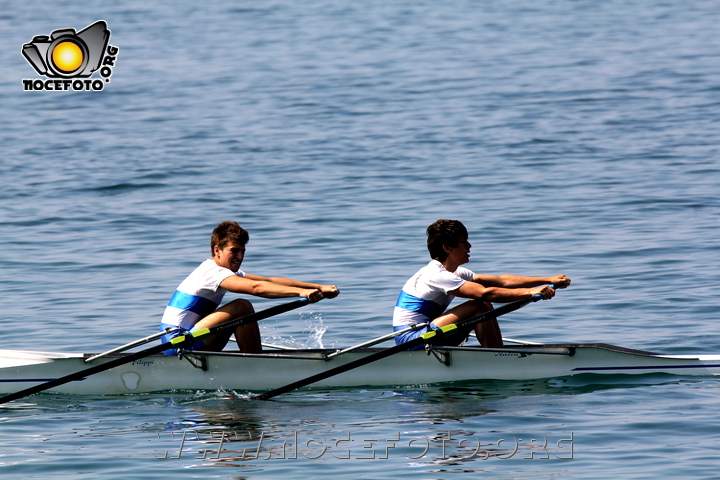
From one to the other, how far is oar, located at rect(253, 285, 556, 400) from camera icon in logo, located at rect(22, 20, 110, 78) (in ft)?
58.4

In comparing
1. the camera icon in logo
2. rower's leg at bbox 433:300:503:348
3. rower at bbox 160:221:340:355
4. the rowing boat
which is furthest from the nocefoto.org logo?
rower's leg at bbox 433:300:503:348

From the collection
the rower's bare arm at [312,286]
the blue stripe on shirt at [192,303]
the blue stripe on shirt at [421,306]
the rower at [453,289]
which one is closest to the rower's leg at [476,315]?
the rower at [453,289]

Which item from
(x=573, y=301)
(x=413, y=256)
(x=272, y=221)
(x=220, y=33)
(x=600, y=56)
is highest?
(x=220, y=33)

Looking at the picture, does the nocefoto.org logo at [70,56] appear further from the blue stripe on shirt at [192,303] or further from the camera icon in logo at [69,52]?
the blue stripe on shirt at [192,303]

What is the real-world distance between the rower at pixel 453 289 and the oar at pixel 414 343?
0.43 feet

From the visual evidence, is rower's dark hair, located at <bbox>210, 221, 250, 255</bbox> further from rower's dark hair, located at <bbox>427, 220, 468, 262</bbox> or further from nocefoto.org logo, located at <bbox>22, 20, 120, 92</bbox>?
nocefoto.org logo, located at <bbox>22, 20, 120, 92</bbox>

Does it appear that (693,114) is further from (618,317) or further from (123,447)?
(123,447)

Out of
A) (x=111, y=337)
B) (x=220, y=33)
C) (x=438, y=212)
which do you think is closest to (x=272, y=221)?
(x=438, y=212)

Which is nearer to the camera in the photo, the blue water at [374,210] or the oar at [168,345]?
the blue water at [374,210]

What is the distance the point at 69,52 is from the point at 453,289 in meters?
19.4

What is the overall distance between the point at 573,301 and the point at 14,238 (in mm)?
8598

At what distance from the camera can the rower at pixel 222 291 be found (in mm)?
9062

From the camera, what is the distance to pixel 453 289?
30.0 feet

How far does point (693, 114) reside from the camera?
24.9m
